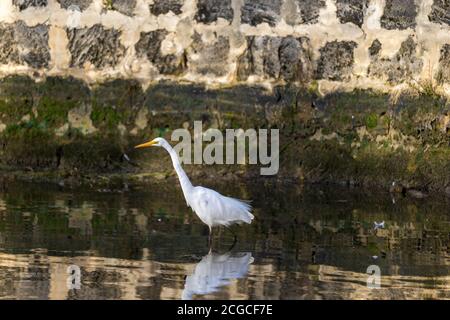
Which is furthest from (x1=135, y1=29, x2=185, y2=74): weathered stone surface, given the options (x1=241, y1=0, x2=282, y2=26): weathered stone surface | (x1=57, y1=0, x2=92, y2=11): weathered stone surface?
(x1=241, y1=0, x2=282, y2=26): weathered stone surface

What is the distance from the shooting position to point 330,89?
13.5m

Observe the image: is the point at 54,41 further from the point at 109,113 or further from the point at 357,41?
the point at 357,41

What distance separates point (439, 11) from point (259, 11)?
1912 millimetres

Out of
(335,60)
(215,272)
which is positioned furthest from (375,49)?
(215,272)

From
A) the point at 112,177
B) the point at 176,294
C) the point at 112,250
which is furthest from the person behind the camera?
the point at 112,177

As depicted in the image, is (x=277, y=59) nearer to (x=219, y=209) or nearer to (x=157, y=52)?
(x=157, y=52)

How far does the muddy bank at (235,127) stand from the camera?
13.3m

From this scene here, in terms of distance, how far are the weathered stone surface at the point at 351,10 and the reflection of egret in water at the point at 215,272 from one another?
13.8ft

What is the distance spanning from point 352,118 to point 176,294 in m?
5.60

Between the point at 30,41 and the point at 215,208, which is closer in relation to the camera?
the point at 215,208

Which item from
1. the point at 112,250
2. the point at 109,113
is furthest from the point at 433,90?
the point at 112,250

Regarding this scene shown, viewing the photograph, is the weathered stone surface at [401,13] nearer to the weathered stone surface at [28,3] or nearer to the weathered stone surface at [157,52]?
the weathered stone surface at [157,52]

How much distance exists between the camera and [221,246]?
10469mm

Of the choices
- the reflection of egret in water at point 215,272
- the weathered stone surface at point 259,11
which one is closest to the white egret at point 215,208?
the reflection of egret in water at point 215,272
